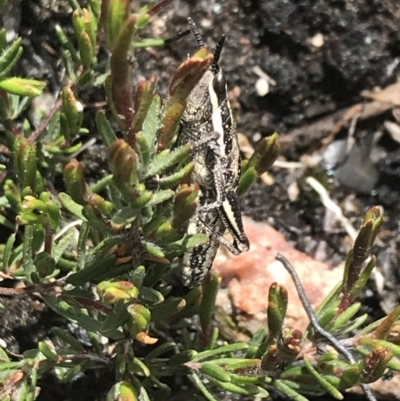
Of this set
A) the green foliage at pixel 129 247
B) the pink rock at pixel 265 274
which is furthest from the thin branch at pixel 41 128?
the pink rock at pixel 265 274

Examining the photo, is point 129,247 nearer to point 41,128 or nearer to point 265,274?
point 41,128

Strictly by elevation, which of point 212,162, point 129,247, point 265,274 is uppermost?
point 129,247

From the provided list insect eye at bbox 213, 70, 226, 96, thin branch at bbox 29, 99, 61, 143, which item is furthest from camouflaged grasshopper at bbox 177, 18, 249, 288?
thin branch at bbox 29, 99, 61, 143

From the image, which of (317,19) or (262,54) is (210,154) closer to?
(262,54)

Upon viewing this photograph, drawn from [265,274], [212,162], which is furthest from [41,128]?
[265,274]

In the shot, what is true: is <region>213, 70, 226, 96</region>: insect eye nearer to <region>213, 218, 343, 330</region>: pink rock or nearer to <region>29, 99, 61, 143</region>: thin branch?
<region>29, 99, 61, 143</region>: thin branch

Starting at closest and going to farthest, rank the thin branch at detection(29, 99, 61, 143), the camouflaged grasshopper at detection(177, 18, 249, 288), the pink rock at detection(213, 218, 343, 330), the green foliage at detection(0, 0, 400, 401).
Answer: the green foliage at detection(0, 0, 400, 401), the thin branch at detection(29, 99, 61, 143), the camouflaged grasshopper at detection(177, 18, 249, 288), the pink rock at detection(213, 218, 343, 330)
